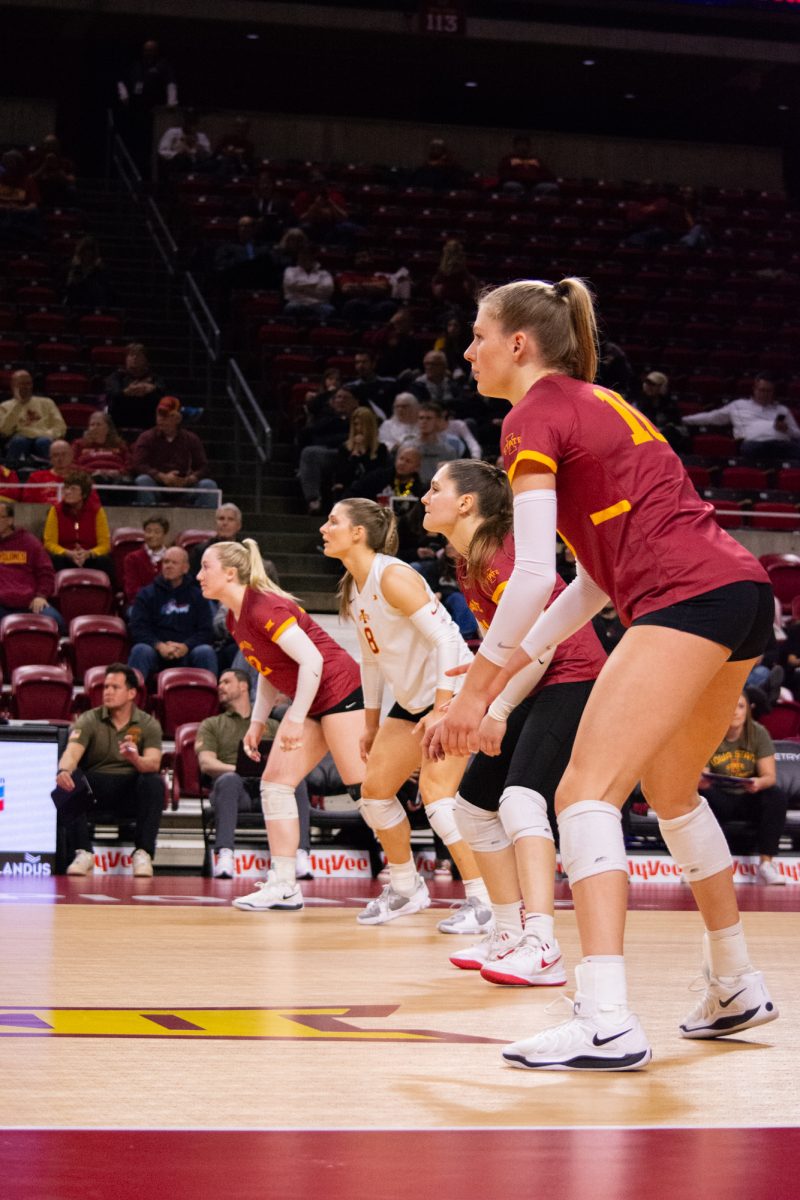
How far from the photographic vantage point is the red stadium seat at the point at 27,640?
1095cm

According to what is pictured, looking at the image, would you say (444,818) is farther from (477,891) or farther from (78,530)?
(78,530)

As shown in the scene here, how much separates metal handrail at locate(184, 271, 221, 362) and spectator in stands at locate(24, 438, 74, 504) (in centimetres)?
402

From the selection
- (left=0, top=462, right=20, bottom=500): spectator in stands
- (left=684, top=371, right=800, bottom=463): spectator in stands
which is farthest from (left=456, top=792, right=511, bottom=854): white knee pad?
(left=684, top=371, right=800, bottom=463): spectator in stands

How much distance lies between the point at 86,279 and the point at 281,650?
10.6 meters

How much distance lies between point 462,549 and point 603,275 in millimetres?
15484

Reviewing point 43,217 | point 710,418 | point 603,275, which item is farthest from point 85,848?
point 603,275

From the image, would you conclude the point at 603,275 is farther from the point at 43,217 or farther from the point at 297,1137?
the point at 297,1137

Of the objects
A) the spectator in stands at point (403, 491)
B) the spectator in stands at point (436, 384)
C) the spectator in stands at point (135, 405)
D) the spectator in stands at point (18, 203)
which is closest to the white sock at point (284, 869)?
the spectator in stands at point (403, 491)

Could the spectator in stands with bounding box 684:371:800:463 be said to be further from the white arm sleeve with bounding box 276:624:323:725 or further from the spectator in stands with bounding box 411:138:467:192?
the white arm sleeve with bounding box 276:624:323:725

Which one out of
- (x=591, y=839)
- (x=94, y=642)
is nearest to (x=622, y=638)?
(x=591, y=839)

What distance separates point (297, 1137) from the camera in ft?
7.58

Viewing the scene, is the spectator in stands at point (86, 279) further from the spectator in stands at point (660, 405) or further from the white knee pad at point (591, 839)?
the white knee pad at point (591, 839)

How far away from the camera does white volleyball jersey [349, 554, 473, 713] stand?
636cm

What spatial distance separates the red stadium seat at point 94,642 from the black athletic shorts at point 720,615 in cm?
847
